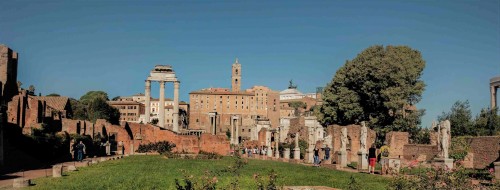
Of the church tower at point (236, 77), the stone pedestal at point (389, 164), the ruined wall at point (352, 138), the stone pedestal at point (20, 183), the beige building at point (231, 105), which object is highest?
the church tower at point (236, 77)

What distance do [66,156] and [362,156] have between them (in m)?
19.9

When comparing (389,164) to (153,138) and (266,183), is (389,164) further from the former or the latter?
(153,138)

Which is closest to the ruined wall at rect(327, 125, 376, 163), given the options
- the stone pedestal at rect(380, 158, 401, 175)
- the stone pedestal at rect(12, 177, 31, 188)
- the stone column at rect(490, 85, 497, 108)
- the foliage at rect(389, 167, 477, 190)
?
the stone pedestal at rect(380, 158, 401, 175)

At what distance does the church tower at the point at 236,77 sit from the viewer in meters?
162

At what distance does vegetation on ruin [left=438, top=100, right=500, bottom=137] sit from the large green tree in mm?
2759

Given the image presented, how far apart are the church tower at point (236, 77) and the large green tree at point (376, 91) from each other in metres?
113

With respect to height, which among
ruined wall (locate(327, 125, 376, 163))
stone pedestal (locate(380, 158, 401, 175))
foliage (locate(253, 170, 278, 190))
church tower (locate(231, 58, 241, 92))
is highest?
church tower (locate(231, 58, 241, 92))

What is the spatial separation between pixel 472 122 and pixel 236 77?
12311cm

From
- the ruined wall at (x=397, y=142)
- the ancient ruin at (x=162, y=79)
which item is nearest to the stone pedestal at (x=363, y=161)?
the ruined wall at (x=397, y=142)

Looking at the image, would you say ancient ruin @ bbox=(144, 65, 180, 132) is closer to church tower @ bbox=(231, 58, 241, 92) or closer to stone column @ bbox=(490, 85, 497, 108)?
stone column @ bbox=(490, 85, 497, 108)

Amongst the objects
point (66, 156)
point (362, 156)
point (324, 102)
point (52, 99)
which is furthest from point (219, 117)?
point (362, 156)

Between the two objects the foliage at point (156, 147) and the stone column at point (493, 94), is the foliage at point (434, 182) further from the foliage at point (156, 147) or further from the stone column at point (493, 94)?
the stone column at point (493, 94)

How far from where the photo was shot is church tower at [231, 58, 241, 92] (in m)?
162

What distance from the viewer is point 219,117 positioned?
150750mm
